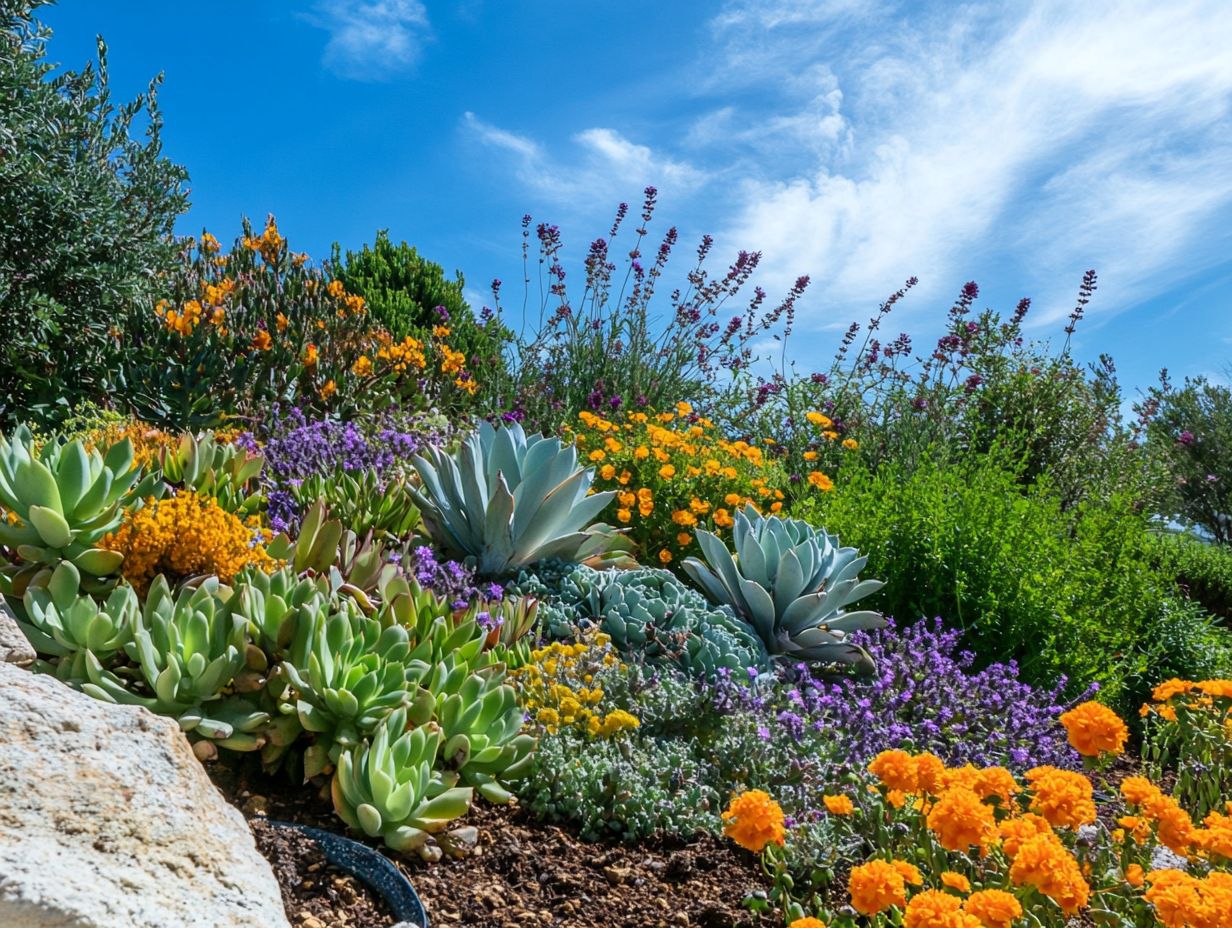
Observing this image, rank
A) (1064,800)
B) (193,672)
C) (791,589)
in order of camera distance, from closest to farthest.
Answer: (1064,800) → (193,672) → (791,589)

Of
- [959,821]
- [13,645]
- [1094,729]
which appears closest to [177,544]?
[13,645]

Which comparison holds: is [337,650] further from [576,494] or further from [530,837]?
[576,494]

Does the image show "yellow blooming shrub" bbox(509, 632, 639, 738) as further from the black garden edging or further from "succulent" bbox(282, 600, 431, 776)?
the black garden edging

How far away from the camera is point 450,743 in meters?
3.00

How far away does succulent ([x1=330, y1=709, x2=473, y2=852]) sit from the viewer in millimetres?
2689

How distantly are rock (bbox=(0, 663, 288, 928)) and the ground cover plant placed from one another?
2.06ft

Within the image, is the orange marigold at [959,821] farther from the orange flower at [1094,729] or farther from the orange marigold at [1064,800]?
the orange flower at [1094,729]

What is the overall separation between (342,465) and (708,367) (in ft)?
19.9

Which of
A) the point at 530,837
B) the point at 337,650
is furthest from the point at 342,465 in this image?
the point at 530,837

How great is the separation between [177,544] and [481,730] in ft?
4.98

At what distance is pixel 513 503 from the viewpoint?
15.5 ft

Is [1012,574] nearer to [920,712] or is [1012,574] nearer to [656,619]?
[920,712]

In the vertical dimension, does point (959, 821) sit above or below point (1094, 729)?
below

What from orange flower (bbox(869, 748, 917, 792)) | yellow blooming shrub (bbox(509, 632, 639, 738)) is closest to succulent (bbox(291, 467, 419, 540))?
yellow blooming shrub (bbox(509, 632, 639, 738))
